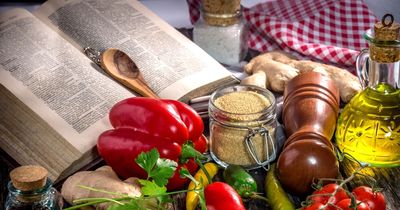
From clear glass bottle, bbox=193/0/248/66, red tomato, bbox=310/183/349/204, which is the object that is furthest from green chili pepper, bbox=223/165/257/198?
clear glass bottle, bbox=193/0/248/66

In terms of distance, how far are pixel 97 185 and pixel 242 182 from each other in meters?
0.25

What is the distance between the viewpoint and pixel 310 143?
4.12ft

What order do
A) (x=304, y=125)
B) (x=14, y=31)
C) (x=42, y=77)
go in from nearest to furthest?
(x=304, y=125) → (x=42, y=77) → (x=14, y=31)

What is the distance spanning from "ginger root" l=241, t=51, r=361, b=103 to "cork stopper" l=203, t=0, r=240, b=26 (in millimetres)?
141

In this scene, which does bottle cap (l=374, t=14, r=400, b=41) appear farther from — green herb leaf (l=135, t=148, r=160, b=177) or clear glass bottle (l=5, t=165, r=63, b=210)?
clear glass bottle (l=5, t=165, r=63, b=210)

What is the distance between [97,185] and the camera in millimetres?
1229

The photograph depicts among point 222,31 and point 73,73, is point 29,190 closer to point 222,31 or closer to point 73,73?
point 73,73

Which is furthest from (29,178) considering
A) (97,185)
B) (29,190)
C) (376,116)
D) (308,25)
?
(308,25)

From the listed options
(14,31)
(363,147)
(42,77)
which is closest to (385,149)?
(363,147)

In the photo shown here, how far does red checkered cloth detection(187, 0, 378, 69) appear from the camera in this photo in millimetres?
1908

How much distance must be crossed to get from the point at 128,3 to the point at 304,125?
70 centimetres

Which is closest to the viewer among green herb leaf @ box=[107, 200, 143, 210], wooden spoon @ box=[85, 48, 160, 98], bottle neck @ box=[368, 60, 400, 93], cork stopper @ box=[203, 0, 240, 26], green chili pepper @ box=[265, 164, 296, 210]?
green herb leaf @ box=[107, 200, 143, 210]

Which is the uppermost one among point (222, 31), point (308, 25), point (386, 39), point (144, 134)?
point (386, 39)

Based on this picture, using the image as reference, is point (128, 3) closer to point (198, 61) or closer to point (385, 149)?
point (198, 61)
